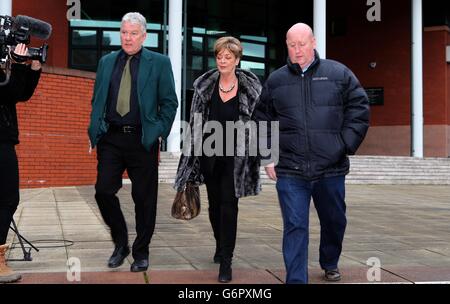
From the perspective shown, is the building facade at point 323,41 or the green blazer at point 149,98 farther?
the building facade at point 323,41

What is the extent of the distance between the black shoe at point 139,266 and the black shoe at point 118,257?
0.70 ft

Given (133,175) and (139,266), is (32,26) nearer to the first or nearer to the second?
(133,175)

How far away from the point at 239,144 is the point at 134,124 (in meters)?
0.82

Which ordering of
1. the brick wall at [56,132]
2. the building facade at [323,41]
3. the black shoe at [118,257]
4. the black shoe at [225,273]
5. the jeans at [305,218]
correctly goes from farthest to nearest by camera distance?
the building facade at [323,41] → the brick wall at [56,132] → the black shoe at [118,257] → the black shoe at [225,273] → the jeans at [305,218]

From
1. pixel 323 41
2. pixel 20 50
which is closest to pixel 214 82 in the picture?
pixel 20 50

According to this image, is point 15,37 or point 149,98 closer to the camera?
point 15,37

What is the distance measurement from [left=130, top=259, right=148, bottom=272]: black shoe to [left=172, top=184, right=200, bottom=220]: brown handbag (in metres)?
0.43

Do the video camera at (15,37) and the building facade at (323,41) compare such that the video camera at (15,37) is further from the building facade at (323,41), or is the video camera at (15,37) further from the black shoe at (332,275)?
the building facade at (323,41)

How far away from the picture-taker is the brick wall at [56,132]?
11531mm

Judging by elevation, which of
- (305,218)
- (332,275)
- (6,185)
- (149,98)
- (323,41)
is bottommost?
(332,275)

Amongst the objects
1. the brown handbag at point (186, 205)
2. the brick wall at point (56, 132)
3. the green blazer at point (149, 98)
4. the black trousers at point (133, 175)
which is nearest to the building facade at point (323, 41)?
the brick wall at point (56, 132)

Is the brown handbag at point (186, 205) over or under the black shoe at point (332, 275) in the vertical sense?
over

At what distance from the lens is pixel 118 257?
13.7ft

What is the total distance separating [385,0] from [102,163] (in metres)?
25.0
